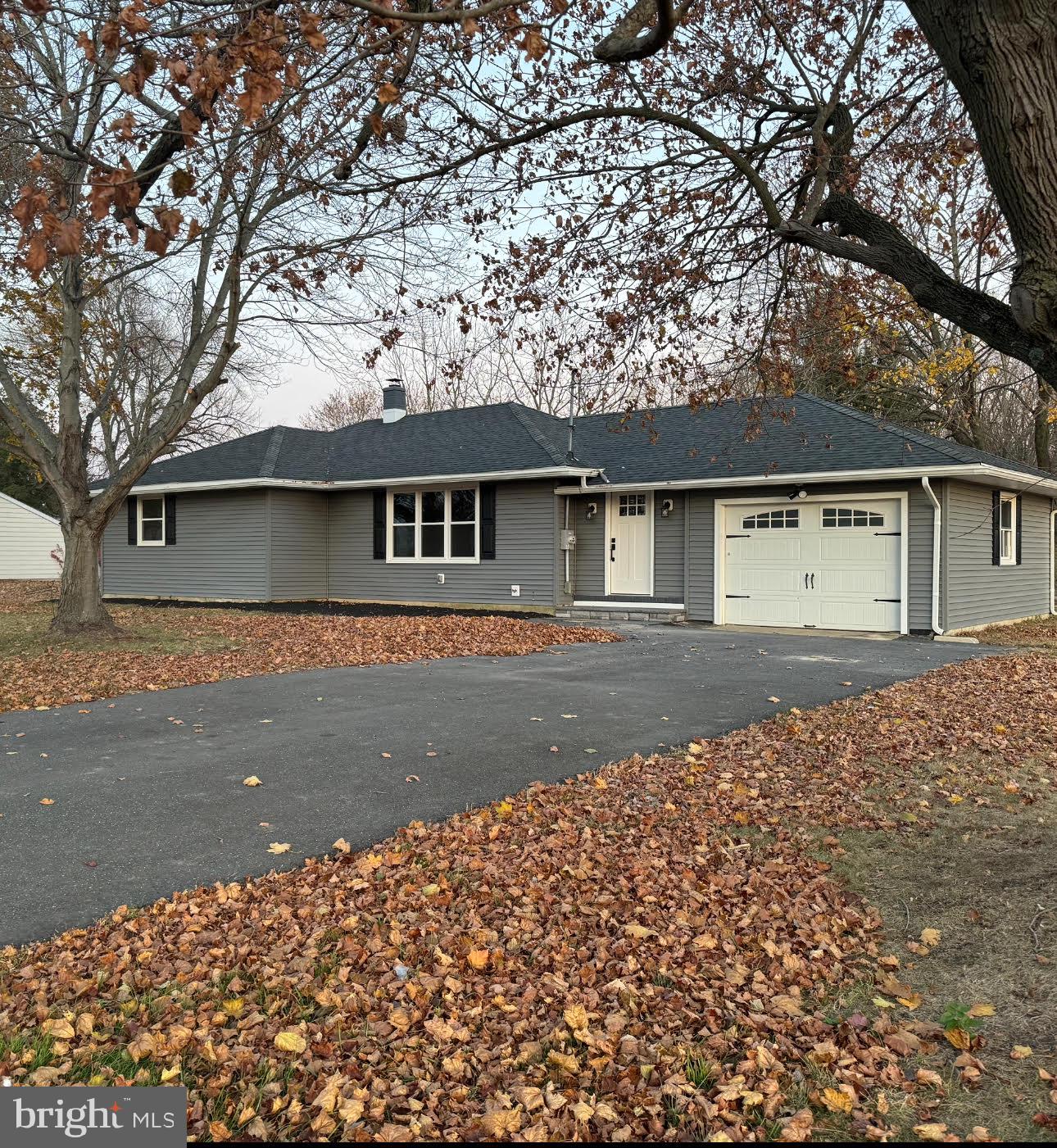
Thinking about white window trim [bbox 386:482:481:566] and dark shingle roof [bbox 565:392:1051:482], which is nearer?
dark shingle roof [bbox 565:392:1051:482]

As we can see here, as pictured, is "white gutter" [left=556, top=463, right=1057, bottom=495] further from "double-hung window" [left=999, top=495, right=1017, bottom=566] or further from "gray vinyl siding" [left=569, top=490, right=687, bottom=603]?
"gray vinyl siding" [left=569, top=490, right=687, bottom=603]

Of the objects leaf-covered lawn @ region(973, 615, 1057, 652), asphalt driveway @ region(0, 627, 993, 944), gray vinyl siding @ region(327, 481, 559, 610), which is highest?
gray vinyl siding @ region(327, 481, 559, 610)

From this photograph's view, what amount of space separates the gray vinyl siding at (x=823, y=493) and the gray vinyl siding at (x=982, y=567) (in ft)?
0.95

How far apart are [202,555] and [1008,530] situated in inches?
680

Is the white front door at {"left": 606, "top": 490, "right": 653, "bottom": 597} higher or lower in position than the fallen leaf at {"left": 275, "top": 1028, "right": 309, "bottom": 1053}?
higher

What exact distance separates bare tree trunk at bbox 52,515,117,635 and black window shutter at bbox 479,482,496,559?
23.8 feet

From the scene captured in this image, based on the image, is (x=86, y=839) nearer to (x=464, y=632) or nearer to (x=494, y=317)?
(x=494, y=317)

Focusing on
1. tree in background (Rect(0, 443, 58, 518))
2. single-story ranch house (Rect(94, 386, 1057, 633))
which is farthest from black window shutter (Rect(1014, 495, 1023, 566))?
tree in background (Rect(0, 443, 58, 518))

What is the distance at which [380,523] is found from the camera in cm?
1912

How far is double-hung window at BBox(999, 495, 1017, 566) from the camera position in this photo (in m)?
16.1

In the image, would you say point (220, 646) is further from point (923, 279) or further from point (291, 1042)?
point (923, 279)

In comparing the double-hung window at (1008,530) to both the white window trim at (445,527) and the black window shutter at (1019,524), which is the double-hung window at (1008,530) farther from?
the white window trim at (445,527)

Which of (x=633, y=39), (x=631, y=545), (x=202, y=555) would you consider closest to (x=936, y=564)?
(x=631, y=545)

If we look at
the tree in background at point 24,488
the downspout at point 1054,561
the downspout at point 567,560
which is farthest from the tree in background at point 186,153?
the tree in background at point 24,488
